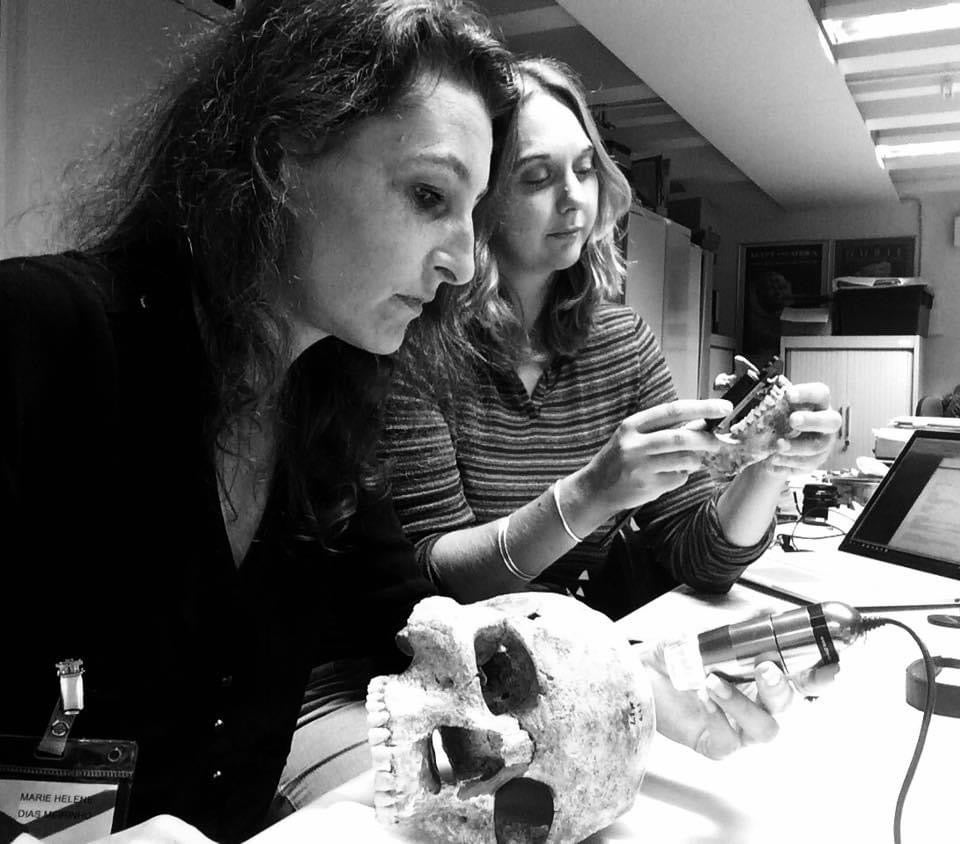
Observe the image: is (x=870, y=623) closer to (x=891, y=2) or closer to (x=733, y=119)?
(x=891, y=2)

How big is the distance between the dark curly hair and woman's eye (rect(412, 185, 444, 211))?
0.29ft

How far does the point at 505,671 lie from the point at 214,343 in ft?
1.43

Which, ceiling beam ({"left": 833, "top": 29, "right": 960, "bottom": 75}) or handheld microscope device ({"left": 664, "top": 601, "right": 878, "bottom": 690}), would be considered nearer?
handheld microscope device ({"left": 664, "top": 601, "right": 878, "bottom": 690})

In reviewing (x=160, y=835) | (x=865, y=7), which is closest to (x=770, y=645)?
(x=160, y=835)

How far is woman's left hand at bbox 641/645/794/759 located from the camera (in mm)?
625

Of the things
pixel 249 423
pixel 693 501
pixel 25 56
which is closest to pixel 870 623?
pixel 249 423

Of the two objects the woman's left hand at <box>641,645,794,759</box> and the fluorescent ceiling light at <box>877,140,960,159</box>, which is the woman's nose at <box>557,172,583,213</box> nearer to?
the woman's left hand at <box>641,645,794,759</box>

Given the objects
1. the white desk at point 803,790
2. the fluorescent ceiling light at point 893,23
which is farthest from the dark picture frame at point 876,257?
the white desk at point 803,790

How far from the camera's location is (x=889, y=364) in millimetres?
5316

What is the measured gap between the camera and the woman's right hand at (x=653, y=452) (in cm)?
106

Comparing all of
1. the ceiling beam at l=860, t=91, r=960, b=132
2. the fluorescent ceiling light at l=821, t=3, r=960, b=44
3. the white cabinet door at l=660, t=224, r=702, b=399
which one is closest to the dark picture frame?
the white cabinet door at l=660, t=224, r=702, b=399

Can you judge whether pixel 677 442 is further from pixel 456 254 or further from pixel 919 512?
pixel 919 512

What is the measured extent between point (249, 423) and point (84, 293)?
0.23 meters

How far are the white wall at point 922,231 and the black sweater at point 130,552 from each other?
235 inches
